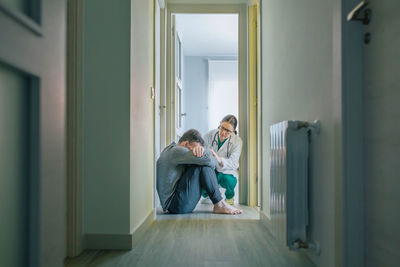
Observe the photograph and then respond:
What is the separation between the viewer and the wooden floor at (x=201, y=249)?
1997 millimetres

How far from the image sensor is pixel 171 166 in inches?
138

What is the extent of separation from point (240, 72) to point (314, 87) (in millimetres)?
2424

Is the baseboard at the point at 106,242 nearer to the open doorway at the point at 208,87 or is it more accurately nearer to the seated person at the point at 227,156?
the seated person at the point at 227,156

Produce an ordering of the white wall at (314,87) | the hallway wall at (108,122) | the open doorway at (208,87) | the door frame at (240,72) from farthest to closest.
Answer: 1. the open doorway at (208,87)
2. the door frame at (240,72)
3. the hallway wall at (108,122)
4. the white wall at (314,87)

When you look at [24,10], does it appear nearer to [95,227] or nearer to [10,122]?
[10,122]

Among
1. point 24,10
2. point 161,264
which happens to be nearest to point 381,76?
point 24,10

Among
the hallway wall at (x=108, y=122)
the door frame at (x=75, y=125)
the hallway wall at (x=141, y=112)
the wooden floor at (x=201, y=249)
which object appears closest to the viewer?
the wooden floor at (x=201, y=249)

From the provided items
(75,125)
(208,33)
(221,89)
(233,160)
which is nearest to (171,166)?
(233,160)

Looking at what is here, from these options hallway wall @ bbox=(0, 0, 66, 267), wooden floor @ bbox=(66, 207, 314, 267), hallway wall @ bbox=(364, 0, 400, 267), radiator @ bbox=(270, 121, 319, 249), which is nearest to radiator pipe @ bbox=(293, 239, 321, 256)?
radiator @ bbox=(270, 121, 319, 249)

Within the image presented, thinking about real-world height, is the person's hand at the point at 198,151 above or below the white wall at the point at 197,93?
below

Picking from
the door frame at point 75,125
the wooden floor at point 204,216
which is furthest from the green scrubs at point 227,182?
the door frame at point 75,125

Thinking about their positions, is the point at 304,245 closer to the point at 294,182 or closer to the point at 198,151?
the point at 294,182

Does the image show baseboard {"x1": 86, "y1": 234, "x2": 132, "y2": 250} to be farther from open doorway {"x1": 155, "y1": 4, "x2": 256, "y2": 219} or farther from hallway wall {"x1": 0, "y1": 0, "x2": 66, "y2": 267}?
open doorway {"x1": 155, "y1": 4, "x2": 256, "y2": 219}

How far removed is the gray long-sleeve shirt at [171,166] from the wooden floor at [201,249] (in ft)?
1.46
